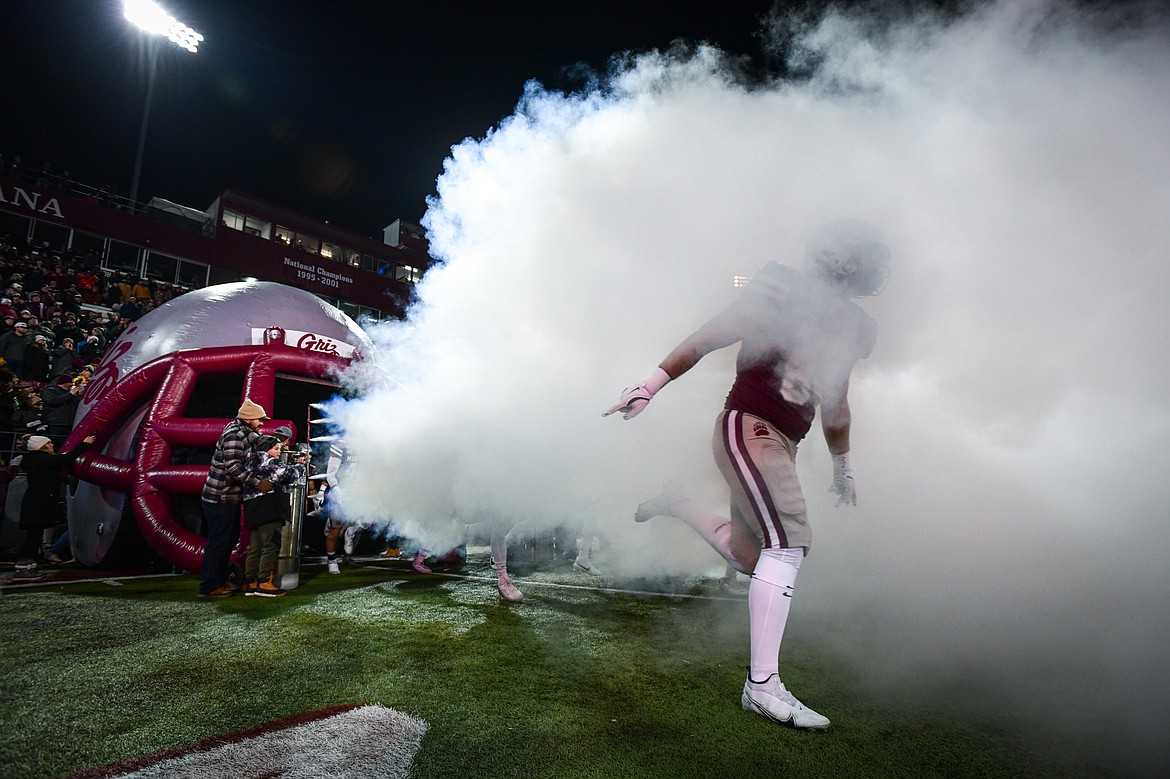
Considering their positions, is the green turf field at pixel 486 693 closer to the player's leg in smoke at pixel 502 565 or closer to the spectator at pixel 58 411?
the player's leg in smoke at pixel 502 565

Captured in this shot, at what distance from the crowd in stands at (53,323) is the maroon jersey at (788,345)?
423 inches

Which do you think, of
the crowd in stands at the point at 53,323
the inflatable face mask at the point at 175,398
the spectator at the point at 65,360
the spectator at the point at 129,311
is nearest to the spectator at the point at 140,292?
the crowd in stands at the point at 53,323

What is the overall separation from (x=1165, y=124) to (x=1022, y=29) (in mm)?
1145

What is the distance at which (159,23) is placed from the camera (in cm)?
2241

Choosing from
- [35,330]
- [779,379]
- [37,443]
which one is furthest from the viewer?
[35,330]

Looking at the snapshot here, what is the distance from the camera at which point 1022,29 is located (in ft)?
13.2

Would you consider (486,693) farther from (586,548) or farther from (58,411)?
(58,411)

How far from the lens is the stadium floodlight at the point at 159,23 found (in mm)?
21656

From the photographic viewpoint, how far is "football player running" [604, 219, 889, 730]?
279 centimetres

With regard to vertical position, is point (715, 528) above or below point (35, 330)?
below

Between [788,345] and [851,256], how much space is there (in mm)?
595

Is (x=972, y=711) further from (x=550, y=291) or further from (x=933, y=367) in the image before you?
(x=550, y=291)

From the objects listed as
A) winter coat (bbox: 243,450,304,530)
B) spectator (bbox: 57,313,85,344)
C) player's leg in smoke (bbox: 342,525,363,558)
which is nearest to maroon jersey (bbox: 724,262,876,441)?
winter coat (bbox: 243,450,304,530)

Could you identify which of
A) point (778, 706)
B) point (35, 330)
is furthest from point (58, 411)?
point (778, 706)
